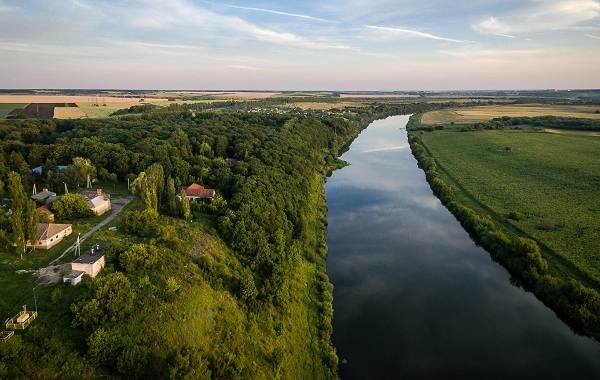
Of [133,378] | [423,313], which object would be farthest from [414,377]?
[133,378]

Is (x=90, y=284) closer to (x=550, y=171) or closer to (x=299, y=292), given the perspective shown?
(x=299, y=292)

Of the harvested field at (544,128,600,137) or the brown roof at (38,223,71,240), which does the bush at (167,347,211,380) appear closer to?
the brown roof at (38,223,71,240)

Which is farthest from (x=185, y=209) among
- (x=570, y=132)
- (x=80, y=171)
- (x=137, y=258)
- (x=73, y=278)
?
(x=570, y=132)

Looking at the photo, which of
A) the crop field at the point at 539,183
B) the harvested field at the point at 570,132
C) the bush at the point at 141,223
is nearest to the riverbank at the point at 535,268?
the crop field at the point at 539,183

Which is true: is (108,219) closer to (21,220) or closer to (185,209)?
(185,209)

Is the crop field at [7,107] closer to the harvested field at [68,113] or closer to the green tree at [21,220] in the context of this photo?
the harvested field at [68,113]

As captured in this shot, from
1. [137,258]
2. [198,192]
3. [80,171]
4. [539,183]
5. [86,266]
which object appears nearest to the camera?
[86,266]

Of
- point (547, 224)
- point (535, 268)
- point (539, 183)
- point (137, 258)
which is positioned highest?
point (137, 258)
